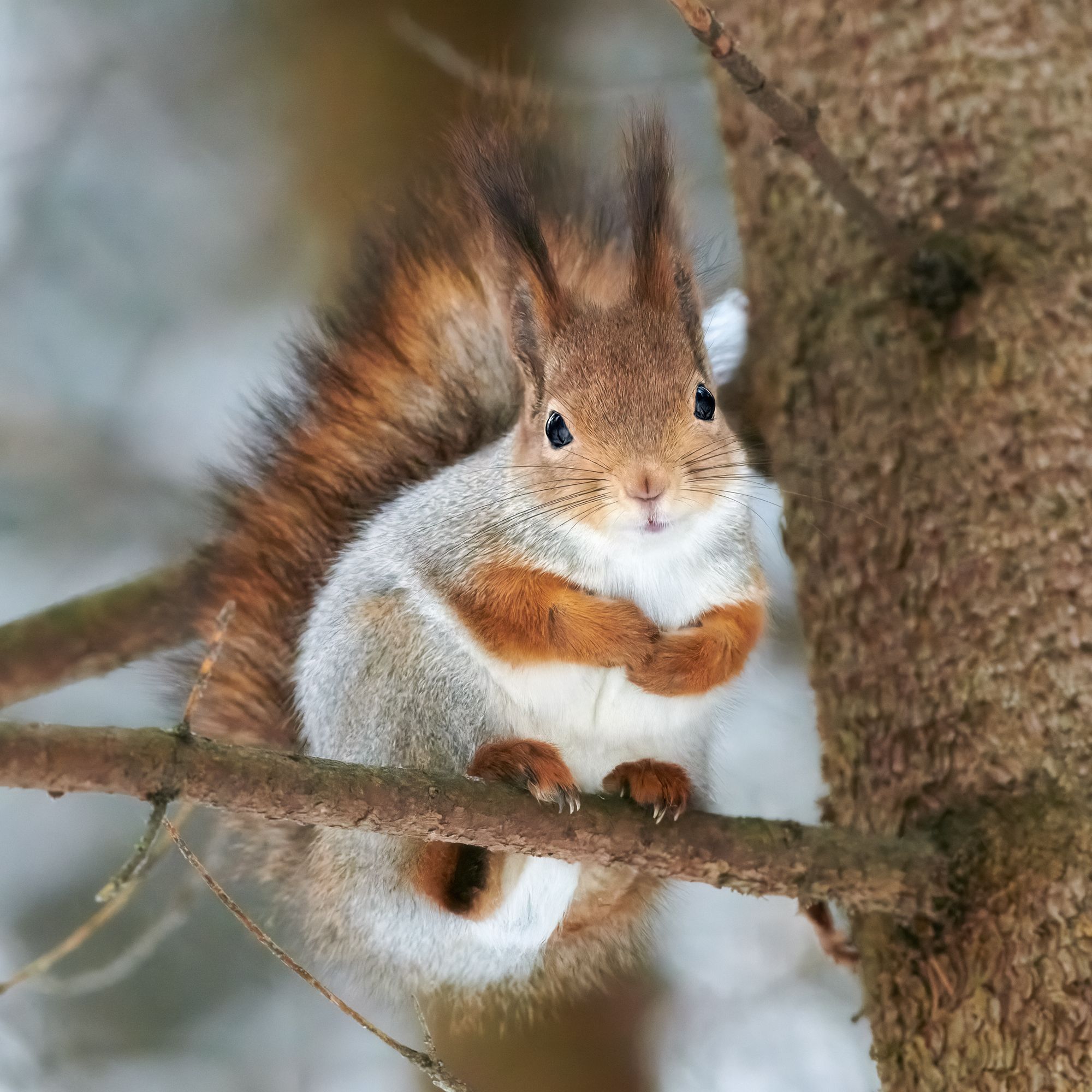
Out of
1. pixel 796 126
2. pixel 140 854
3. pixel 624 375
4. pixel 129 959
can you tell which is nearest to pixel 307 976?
pixel 140 854

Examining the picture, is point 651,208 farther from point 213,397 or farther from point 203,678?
point 213,397

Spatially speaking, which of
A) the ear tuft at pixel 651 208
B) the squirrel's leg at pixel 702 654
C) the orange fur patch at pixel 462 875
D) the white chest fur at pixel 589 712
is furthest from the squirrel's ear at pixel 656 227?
the orange fur patch at pixel 462 875

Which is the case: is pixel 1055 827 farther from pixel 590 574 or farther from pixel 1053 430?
pixel 590 574

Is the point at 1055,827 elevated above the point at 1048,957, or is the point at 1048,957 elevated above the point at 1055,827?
the point at 1055,827

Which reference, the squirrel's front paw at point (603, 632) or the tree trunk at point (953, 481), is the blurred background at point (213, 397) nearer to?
the tree trunk at point (953, 481)

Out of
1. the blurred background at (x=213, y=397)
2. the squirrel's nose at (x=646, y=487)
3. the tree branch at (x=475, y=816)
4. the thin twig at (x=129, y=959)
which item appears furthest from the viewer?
the blurred background at (x=213, y=397)

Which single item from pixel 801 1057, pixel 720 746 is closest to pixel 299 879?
pixel 720 746

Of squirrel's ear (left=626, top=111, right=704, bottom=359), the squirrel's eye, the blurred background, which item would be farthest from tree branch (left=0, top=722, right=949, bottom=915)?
the blurred background

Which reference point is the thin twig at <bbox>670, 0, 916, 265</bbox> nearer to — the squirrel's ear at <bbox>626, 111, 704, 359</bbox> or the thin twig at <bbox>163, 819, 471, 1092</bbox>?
the squirrel's ear at <bbox>626, 111, 704, 359</bbox>
